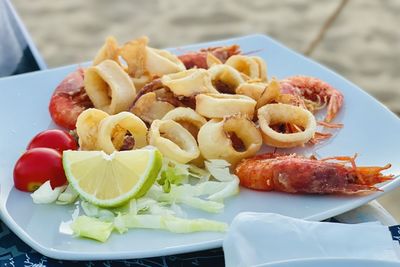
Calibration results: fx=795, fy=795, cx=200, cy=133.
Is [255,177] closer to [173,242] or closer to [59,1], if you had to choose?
[173,242]

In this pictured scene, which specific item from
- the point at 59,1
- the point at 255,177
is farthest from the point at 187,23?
the point at 255,177

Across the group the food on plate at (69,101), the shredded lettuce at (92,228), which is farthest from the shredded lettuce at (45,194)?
the food on plate at (69,101)

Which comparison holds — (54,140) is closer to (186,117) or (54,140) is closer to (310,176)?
(186,117)

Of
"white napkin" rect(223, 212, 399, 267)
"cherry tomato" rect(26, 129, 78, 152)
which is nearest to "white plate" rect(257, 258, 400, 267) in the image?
"white napkin" rect(223, 212, 399, 267)

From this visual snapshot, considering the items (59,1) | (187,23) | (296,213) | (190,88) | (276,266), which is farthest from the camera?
(59,1)

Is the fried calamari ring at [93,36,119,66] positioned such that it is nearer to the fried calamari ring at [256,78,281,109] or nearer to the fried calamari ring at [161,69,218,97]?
the fried calamari ring at [161,69,218,97]
